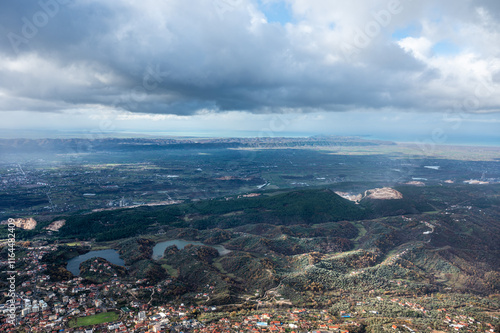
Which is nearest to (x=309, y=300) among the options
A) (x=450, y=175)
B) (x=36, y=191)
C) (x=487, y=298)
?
(x=487, y=298)

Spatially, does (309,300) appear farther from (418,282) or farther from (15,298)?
(15,298)

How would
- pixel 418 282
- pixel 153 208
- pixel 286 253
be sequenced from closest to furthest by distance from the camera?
pixel 418 282 < pixel 286 253 < pixel 153 208

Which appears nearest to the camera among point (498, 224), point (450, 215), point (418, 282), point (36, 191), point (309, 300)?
point (309, 300)

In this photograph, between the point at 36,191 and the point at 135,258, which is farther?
the point at 36,191

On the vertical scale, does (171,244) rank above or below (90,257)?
below

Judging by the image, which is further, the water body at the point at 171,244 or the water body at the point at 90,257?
the water body at the point at 171,244

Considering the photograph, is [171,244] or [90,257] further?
[171,244]

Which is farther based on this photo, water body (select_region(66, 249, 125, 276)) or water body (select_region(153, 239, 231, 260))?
water body (select_region(153, 239, 231, 260))
